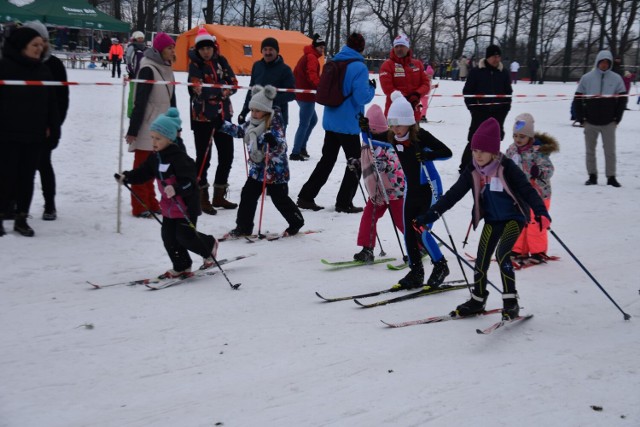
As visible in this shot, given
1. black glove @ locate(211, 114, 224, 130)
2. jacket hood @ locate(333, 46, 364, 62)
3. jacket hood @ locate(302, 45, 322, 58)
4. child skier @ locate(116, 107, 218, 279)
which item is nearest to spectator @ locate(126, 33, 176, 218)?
black glove @ locate(211, 114, 224, 130)

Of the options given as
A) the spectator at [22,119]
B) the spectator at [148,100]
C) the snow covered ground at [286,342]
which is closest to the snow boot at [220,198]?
the snow covered ground at [286,342]

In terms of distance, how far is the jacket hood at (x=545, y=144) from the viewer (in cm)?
661

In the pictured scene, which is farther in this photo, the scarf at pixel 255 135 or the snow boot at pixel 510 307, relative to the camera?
the scarf at pixel 255 135

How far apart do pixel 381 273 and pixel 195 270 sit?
172 centimetres

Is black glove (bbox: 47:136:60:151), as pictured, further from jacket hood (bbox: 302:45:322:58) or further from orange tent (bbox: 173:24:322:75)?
orange tent (bbox: 173:24:322:75)

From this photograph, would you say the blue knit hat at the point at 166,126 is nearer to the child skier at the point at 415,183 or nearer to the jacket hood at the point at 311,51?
the child skier at the point at 415,183

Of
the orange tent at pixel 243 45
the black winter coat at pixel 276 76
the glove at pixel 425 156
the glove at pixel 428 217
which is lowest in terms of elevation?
the glove at pixel 428 217

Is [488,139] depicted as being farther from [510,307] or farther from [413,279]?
[413,279]

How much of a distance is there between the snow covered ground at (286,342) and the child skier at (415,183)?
0.82ft

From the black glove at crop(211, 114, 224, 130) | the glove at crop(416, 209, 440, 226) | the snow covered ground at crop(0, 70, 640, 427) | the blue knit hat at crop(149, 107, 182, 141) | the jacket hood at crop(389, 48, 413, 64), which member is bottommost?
the snow covered ground at crop(0, 70, 640, 427)

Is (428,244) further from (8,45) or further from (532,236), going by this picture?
(8,45)

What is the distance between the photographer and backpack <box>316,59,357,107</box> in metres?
8.59

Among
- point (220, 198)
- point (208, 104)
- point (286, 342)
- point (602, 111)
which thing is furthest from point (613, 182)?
point (286, 342)

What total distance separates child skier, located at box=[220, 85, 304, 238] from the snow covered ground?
402 mm
